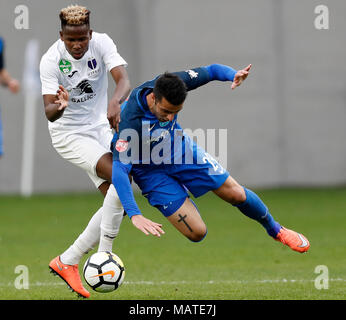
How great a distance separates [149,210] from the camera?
14148 millimetres

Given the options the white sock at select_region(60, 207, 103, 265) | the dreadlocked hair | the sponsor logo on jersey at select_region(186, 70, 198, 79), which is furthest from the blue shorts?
the dreadlocked hair

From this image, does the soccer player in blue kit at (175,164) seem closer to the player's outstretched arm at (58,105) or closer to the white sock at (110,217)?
the white sock at (110,217)

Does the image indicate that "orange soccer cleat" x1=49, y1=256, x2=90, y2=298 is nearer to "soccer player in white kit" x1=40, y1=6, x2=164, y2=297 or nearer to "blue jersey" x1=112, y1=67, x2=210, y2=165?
"soccer player in white kit" x1=40, y1=6, x2=164, y2=297

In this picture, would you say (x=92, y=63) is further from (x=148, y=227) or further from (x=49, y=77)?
(x=148, y=227)

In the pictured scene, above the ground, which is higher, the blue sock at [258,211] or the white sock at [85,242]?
the blue sock at [258,211]

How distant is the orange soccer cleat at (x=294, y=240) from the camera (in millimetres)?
6766

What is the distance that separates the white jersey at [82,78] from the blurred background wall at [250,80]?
921 cm

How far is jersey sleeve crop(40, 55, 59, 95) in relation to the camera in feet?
22.7

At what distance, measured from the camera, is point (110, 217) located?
6.89m

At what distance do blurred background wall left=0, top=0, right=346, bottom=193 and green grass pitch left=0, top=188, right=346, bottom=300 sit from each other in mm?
781

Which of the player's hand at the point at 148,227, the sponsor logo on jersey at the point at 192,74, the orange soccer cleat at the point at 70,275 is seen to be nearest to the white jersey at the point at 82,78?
the sponsor logo on jersey at the point at 192,74
